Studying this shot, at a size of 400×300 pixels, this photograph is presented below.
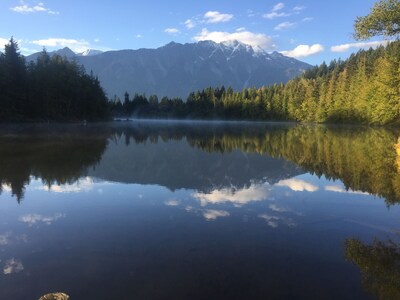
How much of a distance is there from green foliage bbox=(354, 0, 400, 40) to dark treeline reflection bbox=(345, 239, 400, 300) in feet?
62.5

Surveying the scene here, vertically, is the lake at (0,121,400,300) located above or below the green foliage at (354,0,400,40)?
below

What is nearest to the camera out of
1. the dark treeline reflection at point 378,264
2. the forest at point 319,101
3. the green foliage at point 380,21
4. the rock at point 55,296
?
the rock at point 55,296

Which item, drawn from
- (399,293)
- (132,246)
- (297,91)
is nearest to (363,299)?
(399,293)

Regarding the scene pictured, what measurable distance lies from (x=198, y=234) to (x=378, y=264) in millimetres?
4518

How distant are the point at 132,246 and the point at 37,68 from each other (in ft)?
311

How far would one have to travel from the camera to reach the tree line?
73188 mm

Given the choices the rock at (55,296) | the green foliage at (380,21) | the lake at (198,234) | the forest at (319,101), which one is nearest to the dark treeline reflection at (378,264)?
the lake at (198,234)

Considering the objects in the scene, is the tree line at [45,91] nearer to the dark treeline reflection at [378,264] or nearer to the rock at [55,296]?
the rock at [55,296]

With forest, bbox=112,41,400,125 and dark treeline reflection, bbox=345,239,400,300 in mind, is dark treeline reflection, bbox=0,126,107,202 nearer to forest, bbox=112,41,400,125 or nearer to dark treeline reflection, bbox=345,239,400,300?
dark treeline reflection, bbox=345,239,400,300

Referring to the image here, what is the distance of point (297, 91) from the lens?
145 meters

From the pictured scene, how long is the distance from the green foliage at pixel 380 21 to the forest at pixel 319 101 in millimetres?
50899

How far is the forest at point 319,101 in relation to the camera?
260 ft

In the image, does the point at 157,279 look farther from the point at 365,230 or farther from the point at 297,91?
the point at 297,91


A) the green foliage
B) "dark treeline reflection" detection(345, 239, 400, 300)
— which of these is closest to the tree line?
the green foliage
